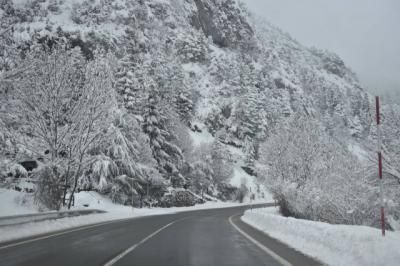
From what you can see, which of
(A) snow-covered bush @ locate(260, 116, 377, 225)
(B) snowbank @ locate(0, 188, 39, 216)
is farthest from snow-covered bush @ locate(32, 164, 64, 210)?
(A) snow-covered bush @ locate(260, 116, 377, 225)

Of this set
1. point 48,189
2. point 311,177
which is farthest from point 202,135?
point 48,189

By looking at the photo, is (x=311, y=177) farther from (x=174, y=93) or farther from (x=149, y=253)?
(x=174, y=93)

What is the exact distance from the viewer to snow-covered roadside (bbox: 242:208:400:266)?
6778 millimetres

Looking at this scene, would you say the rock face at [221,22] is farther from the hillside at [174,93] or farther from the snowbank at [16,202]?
the snowbank at [16,202]

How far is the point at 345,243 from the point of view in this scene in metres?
8.48

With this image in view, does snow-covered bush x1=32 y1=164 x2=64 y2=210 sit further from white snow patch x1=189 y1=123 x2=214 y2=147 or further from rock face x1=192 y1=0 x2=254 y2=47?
rock face x1=192 y1=0 x2=254 y2=47

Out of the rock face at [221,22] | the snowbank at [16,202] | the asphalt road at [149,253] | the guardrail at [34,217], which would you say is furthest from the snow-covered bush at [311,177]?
the rock face at [221,22]

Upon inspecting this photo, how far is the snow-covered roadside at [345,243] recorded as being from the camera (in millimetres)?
6778

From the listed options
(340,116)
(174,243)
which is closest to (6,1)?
(174,243)

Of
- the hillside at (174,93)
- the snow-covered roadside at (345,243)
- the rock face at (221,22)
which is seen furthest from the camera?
the rock face at (221,22)

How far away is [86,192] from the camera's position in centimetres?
4141

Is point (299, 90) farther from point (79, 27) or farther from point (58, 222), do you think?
Answer: point (58, 222)

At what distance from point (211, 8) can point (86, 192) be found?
11523 centimetres

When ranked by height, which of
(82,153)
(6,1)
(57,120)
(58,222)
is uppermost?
(6,1)
